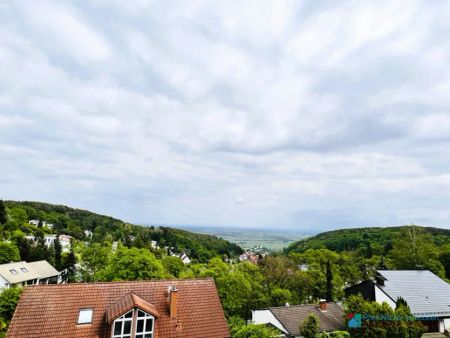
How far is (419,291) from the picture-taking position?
34.3 m

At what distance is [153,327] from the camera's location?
20484 mm

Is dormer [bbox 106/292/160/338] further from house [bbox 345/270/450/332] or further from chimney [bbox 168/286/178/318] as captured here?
house [bbox 345/270/450/332]

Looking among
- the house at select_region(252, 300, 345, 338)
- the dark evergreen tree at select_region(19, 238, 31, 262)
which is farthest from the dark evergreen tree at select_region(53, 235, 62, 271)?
the house at select_region(252, 300, 345, 338)

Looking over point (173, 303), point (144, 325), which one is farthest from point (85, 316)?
point (173, 303)

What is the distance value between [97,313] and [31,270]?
5483cm

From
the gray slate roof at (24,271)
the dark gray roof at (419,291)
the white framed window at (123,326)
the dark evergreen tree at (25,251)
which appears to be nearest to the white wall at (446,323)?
the dark gray roof at (419,291)

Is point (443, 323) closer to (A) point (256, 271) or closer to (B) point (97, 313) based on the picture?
(A) point (256, 271)

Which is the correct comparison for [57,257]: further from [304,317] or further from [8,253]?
[304,317]

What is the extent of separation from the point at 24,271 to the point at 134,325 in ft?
182

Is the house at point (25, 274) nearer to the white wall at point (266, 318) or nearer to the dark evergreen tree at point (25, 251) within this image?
the dark evergreen tree at point (25, 251)

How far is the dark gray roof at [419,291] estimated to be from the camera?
105ft

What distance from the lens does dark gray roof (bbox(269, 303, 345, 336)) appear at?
26.8m

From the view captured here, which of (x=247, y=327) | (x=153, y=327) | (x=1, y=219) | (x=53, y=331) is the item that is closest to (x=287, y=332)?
(x=247, y=327)

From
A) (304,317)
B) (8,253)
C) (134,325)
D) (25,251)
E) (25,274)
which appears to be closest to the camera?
(134,325)
